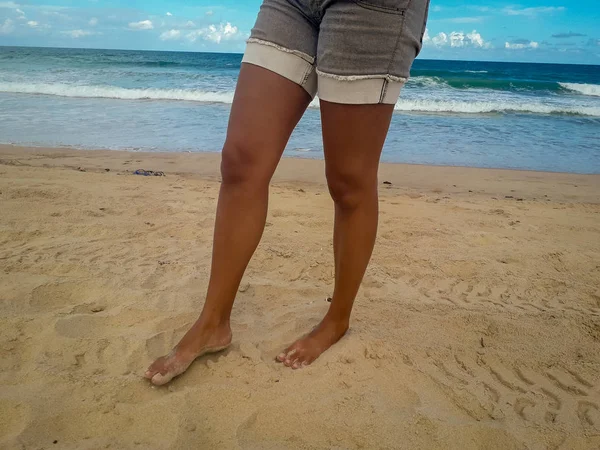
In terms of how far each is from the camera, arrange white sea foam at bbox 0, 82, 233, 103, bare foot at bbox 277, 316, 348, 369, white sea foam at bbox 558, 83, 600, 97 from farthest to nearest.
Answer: white sea foam at bbox 558, 83, 600, 97 < white sea foam at bbox 0, 82, 233, 103 < bare foot at bbox 277, 316, 348, 369

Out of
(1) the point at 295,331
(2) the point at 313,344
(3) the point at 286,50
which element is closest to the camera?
(3) the point at 286,50

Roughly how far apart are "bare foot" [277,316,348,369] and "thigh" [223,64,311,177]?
65 cm

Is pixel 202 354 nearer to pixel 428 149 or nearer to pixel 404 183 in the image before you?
pixel 404 183

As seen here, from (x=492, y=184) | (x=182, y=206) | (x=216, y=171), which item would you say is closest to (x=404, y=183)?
(x=492, y=184)

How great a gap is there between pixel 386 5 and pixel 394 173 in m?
4.29

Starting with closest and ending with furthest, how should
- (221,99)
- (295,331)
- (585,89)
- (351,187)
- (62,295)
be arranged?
(351,187) < (295,331) < (62,295) < (221,99) < (585,89)

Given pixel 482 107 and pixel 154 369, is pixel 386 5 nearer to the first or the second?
pixel 154 369

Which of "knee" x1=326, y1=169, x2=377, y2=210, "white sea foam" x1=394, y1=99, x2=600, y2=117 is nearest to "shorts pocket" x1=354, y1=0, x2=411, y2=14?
"knee" x1=326, y1=169, x2=377, y2=210

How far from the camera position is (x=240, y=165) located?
1.49 meters

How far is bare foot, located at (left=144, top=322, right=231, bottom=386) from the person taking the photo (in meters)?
1.51

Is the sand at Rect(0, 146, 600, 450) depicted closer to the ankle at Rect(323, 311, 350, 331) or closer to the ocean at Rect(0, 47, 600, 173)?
the ankle at Rect(323, 311, 350, 331)

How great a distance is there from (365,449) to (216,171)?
424 centimetres

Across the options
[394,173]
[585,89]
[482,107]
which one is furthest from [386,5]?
[585,89]

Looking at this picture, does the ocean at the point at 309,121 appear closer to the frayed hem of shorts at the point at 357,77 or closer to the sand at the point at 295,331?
the sand at the point at 295,331
